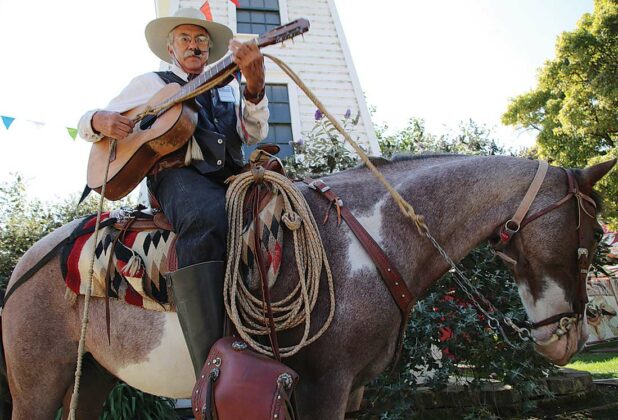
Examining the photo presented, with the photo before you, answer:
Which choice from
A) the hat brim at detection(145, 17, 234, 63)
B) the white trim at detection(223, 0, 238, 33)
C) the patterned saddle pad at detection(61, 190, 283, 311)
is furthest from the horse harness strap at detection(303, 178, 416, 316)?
the white trim at detection(223, 0, 238, 33)

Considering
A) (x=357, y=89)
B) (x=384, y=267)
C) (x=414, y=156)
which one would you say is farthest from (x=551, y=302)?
(x=357, y=89)

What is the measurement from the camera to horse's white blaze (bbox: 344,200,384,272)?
216cm

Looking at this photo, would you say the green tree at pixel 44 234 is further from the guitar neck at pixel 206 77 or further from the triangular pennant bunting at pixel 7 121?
the guitar neck at pixel 206 77

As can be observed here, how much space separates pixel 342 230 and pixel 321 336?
507 millimetres

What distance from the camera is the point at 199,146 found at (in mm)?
2480

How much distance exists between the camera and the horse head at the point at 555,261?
2.23 meters

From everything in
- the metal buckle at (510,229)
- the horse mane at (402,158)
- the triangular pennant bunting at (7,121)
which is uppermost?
the triangular pennant bunting at (7,121)

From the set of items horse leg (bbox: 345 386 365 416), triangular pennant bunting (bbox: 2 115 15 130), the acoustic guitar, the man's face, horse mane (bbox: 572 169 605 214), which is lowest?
horse leg (bbox: 345 386 365 416)

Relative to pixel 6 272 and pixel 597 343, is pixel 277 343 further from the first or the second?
pixel 597 343

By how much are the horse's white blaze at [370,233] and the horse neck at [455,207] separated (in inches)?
1.6

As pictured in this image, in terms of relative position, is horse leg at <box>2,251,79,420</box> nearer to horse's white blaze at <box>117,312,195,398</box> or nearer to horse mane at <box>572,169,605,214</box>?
horse's white blaze at <box>117,312,195,398</box>

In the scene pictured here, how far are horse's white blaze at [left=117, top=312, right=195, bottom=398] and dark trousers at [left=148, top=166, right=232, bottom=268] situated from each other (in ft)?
1.21

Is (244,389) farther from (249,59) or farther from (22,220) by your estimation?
(22,220)

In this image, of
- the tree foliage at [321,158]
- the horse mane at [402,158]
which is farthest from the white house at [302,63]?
the horse mane at [402,158]
